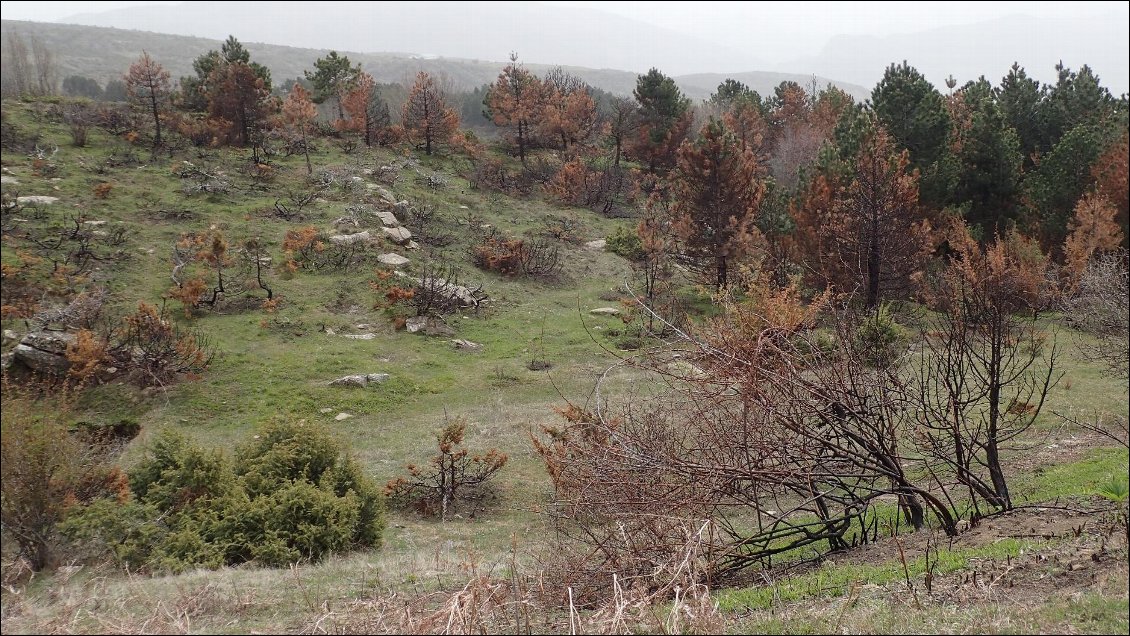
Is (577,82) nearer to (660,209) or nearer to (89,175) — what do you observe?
(660,209)

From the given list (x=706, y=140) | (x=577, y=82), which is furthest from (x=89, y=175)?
(x=577, y=82)

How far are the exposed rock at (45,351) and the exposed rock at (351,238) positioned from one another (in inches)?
365

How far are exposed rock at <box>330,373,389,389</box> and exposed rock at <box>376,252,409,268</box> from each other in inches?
276

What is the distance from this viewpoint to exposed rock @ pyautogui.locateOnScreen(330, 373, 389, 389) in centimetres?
1358

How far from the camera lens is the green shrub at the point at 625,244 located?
1024 inches

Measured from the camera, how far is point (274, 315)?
1639 cm

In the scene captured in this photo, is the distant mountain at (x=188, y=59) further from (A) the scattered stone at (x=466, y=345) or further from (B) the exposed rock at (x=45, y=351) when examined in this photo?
(B) the exposed rock at (x=45, y=351)

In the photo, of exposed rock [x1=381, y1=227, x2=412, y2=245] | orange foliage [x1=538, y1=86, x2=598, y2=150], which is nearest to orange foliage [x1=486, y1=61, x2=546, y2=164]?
orange foliage [x1=538, y1=86, x2=598, y2=150]

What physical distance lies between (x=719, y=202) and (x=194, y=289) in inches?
611

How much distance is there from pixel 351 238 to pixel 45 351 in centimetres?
1049

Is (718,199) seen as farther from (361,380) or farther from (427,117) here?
(427,117)

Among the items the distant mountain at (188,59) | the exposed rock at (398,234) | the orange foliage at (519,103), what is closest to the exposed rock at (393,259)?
the exposed rock at (398,234)

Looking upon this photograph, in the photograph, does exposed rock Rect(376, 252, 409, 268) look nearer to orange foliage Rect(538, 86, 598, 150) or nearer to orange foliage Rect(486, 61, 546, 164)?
orange foliage Rect(486, 61, 546, 164)

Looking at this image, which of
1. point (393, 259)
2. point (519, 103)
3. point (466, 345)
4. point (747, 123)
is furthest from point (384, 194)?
point (747, 123)
